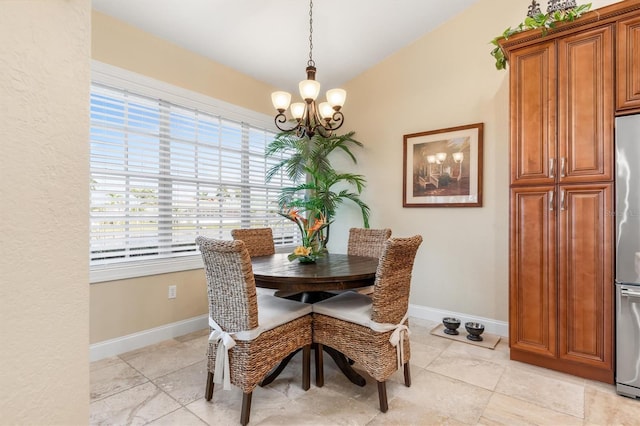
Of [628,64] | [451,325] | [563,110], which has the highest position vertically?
[628,64]

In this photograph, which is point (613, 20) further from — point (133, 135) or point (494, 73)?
point (133, 135)

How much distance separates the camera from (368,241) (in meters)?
3.05

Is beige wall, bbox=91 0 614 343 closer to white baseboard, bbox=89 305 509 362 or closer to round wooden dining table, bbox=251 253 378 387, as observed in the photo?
white baseboard, bbox=89 305 509 362

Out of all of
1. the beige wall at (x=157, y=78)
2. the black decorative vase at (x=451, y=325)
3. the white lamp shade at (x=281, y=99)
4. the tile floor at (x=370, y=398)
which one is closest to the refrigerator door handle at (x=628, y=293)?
the tile floor at (x=370, y=398)

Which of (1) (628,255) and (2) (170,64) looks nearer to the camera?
(1) (628,255)

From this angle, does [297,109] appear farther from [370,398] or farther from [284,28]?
[370,398]

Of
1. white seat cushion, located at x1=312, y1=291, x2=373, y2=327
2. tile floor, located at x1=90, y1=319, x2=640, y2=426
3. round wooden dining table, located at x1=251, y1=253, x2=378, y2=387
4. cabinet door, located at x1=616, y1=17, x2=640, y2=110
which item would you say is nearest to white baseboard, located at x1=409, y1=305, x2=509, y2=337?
tile floor, located at x1=90, y1=319, x2=640, y2=426

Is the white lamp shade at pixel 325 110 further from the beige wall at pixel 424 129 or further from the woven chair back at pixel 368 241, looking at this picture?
the beige wall at pixel 424 129

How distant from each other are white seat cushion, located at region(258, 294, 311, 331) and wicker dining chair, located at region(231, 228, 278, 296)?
27.3 inches

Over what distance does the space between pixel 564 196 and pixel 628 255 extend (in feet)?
1.69

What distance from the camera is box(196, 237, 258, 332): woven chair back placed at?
172cm

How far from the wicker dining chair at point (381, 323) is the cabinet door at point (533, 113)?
3.92ft

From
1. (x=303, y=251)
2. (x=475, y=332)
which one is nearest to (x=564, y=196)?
(x=475, y=332)

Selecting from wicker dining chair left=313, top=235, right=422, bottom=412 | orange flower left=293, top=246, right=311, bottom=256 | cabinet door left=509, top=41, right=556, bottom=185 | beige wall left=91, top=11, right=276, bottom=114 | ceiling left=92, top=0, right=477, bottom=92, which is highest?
ceiling left=92, top=0, right=477, bottom=92
